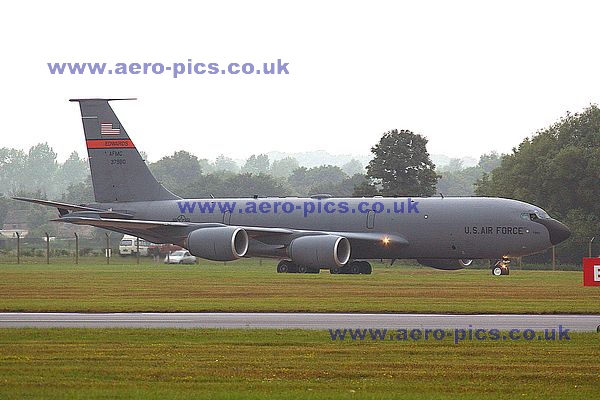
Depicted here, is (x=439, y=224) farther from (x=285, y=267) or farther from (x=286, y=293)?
(x=286, y=293)

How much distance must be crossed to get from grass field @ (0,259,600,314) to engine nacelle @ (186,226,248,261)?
0.97m

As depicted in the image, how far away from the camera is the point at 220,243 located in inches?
2004

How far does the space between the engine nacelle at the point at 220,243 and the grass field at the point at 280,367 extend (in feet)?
90.5

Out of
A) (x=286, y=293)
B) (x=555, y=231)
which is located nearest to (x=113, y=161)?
(x=555, y=231)

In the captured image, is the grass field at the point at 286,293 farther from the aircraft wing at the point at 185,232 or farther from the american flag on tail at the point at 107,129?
the american flag on tail at the point at 107,129

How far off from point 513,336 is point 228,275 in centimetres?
2993

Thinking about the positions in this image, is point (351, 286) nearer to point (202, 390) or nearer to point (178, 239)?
point (178, 239)

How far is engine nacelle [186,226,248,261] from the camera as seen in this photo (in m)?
50.8

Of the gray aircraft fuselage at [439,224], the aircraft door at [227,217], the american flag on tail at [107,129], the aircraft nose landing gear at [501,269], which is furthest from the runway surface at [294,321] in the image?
the american flag on tail at [107,129]

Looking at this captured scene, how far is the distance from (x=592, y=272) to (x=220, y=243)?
1186 inches

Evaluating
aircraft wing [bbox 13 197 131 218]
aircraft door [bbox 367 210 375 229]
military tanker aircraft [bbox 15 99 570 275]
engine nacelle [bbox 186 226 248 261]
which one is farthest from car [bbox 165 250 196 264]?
aircraft door [bbox 367 210 375 229]

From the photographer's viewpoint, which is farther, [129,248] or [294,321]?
[129,248]

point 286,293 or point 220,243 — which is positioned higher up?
point 220,243

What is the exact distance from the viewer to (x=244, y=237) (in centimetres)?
5150
